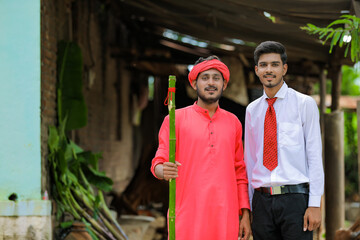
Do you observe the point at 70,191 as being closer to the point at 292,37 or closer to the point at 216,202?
the point at 216,202

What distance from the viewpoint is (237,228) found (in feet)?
10.2

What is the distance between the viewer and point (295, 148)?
296cm

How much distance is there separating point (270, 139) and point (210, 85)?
0.51 meters

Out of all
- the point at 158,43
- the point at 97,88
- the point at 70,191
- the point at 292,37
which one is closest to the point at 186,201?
the point at 70,191

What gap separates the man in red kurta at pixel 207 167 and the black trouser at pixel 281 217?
19cm

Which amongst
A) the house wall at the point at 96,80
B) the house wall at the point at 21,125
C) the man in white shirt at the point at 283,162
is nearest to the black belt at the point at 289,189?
the man in white shirt at the point at 283,162

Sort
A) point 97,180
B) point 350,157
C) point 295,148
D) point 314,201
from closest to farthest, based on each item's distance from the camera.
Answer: point 314,201
point 295,148
point 97,180
point 350,157

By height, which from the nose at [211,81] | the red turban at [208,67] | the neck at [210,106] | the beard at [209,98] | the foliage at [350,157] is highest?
the red turban at [208,67]

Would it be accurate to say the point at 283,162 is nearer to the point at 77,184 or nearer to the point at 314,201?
the point at 314,201

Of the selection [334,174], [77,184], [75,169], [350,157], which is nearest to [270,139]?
[77,184]

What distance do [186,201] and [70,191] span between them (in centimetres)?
240

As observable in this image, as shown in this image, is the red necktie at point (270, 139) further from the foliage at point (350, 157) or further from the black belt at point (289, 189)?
the foliage at point (350, 157)

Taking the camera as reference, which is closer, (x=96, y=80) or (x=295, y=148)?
(x=295, y=148)

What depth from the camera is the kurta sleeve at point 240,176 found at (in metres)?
3.16
